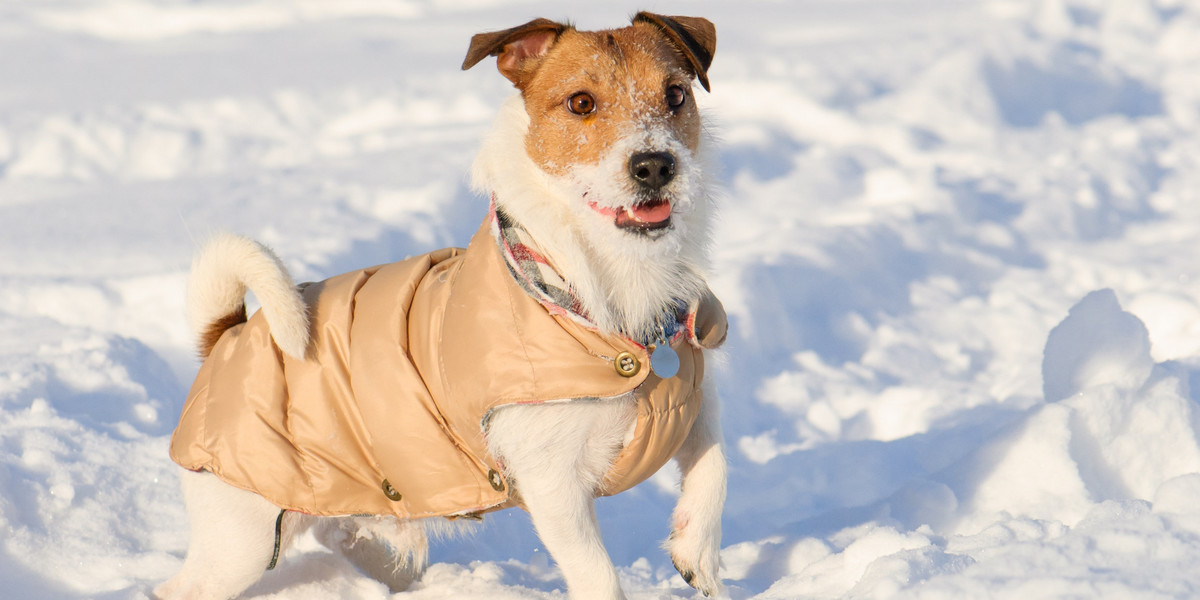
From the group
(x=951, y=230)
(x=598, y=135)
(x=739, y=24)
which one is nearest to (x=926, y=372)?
(x=951, y=230)

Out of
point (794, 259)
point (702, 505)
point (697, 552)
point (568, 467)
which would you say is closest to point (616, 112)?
point (568, 467)

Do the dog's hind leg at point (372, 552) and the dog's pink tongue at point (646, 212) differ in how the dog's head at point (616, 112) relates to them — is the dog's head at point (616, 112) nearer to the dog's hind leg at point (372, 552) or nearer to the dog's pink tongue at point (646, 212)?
the dog's pink tongue at point (646, 212)

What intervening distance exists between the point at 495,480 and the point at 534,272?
57 cm

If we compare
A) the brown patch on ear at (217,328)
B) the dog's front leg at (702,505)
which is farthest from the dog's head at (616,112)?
the brown patch on ear at (217,328)

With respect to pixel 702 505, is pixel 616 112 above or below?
above

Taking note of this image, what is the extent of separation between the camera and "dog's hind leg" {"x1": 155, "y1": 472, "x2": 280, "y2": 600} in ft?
9.05

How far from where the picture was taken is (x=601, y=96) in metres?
2.44

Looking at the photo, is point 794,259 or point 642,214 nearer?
point 642,214

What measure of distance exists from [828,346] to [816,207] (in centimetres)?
196

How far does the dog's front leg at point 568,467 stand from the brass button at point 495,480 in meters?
0.03

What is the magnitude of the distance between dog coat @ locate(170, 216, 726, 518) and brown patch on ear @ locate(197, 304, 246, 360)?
0.21 meters

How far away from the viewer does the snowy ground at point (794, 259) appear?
3254 millimetres

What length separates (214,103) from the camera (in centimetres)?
900

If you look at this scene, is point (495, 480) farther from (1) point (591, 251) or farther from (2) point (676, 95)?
(2) point (676, 95)
